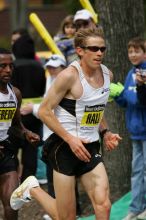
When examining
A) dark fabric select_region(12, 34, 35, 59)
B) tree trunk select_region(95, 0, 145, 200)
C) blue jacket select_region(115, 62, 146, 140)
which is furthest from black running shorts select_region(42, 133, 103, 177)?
dark fabric select_region(12, 34, 35, 59)

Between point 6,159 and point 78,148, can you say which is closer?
point 78,148

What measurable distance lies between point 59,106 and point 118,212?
216 centimetres

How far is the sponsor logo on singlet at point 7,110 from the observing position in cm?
656

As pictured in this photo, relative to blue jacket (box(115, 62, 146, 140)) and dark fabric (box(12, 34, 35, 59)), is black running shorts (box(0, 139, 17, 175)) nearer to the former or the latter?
blue jacket (box(115, 62, 146, 140))

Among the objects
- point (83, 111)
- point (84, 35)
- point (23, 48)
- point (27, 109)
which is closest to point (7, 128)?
point (83, 111)

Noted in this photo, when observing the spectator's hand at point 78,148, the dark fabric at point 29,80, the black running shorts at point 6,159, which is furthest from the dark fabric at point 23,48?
the spectator's hand at point 78,148

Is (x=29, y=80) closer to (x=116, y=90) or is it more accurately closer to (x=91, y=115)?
(x=116, y=90)

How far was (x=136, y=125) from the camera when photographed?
7.28m

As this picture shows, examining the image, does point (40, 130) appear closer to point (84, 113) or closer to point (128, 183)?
point (128, 183)

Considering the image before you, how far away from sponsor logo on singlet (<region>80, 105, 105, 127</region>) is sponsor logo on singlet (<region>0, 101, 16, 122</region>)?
86cm

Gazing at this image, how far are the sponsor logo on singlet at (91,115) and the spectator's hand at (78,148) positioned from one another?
0.22m

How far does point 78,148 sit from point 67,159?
270mm

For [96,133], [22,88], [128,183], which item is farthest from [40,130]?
[96,133]

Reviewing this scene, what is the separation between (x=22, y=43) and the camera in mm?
9289
